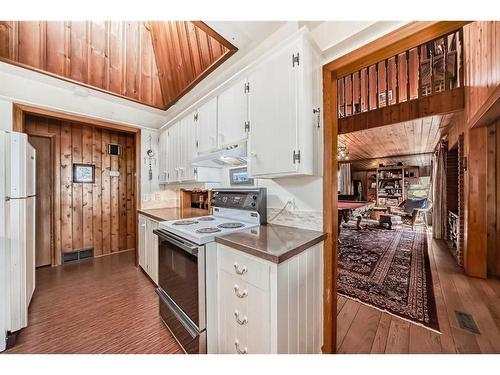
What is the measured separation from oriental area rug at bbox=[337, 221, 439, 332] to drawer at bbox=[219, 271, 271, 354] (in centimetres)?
156

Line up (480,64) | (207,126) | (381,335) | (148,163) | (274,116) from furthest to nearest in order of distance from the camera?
(148,163), (480,64), (207,126), (381,335), (274,116)

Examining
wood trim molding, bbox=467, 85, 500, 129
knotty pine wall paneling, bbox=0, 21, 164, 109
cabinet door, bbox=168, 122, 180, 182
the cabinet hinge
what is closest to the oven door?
the cabinet hinge

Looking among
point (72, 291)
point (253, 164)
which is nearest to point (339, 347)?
point (253, 164)

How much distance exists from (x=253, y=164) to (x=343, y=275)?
2.19 m

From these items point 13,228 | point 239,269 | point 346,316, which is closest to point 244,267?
point 239,269

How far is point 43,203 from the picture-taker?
312 cm

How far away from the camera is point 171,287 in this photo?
1.65 meters

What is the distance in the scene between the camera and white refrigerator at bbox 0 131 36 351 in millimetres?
1480

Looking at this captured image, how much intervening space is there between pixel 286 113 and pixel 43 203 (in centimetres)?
397

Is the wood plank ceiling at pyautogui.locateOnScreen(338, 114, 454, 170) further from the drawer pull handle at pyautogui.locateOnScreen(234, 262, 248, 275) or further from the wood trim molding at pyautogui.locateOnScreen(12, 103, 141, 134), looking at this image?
the wood trim molding at pyautogui.locateOnScreen(12, 103, 141, 134)

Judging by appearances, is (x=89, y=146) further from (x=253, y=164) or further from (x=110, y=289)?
(x=253, y=164)

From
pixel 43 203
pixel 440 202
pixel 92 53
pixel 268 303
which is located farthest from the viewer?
pixel 440 202

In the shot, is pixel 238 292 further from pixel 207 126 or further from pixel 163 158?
pixel 163 158
